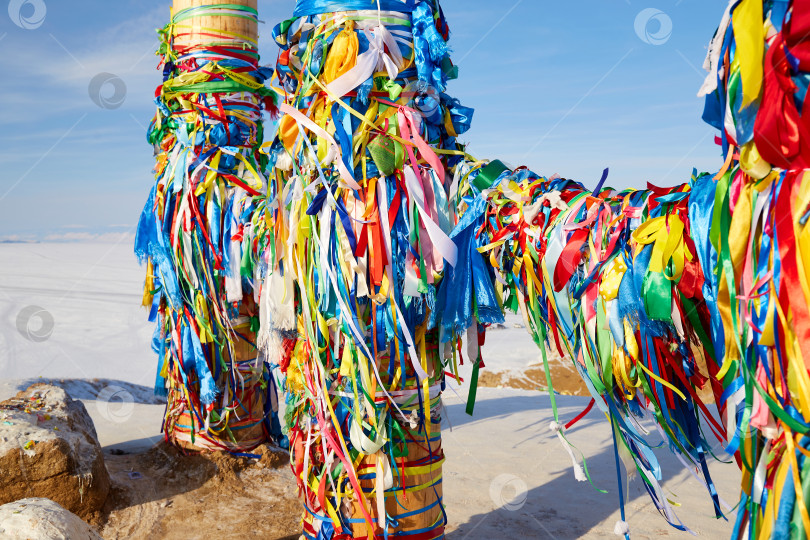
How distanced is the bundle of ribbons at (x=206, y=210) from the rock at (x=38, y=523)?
4.23ft

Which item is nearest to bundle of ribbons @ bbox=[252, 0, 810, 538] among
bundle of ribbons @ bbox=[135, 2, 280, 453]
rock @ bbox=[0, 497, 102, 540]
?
rock @ bbox=[0, 497, 102, 540]

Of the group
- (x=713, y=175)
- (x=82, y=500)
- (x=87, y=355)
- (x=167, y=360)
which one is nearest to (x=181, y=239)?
(x=167, y=360)

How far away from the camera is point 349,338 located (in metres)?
1.84

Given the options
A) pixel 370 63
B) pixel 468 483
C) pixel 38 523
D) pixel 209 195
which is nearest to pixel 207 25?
pixel 209 195

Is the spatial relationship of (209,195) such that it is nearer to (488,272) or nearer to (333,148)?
(333,148)

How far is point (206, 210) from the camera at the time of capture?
2982 mm

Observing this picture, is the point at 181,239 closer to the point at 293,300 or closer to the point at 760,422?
the point at 293,300

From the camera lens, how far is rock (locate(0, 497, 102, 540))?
171cm

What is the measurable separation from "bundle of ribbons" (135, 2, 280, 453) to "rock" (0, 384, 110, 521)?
518mm

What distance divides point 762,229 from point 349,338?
3.64 ft

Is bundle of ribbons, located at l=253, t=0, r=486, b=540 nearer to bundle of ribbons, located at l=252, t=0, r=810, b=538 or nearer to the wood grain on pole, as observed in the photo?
bundle of ribbons, located at l=252, t=0, r=810, b=538

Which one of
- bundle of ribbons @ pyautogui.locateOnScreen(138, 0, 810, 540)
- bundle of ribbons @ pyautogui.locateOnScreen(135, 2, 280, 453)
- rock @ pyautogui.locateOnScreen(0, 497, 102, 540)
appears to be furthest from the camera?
bundle of ribbons @ pyautogui.locateOnScreen(135, 2, 280, 453)

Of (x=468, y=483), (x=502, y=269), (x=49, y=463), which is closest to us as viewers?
(x=502, y=269)

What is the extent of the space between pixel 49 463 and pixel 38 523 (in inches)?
42.3
